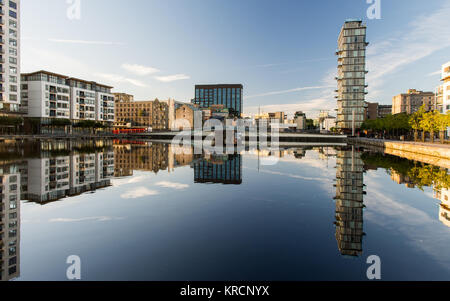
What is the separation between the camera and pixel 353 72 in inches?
4702

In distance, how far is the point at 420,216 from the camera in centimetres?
1241

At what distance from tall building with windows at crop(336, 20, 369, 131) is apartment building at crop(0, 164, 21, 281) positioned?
12336cm

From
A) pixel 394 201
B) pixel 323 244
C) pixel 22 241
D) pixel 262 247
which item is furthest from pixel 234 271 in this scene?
pixel 394 201

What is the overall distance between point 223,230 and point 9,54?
4292 inches

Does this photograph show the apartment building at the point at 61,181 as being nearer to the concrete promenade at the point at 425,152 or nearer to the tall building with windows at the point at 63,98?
the concrete promenade at the point at 425,152

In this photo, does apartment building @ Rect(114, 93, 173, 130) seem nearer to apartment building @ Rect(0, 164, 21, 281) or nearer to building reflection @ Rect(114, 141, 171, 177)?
building reflection @ Rect(114, 141, 171, 177)

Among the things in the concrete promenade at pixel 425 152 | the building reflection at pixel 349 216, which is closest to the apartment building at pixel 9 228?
the building reflection at pixel 349 216

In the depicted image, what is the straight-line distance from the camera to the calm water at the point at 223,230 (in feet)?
23.1

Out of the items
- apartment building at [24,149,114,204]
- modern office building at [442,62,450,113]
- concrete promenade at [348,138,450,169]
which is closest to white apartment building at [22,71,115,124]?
apartment building at [24,149,114,204]

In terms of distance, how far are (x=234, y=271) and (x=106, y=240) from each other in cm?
483
